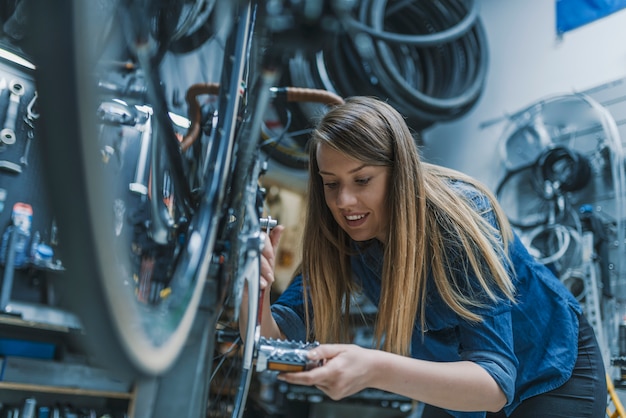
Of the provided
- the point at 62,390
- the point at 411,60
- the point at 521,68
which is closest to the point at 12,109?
the point at 62,390

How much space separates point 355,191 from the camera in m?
1.02

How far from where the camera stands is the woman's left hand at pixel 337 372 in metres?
0.70

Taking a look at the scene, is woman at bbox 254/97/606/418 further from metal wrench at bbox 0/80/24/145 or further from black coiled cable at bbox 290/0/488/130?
black coiled cable at bbox 290/0/488/130

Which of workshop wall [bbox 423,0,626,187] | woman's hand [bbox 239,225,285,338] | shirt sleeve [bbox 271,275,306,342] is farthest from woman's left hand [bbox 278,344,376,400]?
workshop wall [bbox 423,0,626,187]

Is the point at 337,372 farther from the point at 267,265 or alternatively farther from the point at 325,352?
the point at 267,265

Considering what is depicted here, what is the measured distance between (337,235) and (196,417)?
0.45 m

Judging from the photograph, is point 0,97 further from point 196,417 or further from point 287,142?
point 287,142

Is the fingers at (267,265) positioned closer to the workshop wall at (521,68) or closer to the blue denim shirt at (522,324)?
the blue denim shirt at (522,324)

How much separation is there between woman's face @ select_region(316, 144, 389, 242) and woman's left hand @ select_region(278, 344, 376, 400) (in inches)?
12.8

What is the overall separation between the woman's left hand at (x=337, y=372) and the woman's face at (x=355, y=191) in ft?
1.07

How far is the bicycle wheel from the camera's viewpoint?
1.18 ft

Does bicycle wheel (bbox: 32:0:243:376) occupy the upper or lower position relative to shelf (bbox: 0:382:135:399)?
upper

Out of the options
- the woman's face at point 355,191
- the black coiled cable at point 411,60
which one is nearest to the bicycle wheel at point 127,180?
the woman's face at point 355,191

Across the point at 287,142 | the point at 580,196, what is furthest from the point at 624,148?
the point at 287,142
